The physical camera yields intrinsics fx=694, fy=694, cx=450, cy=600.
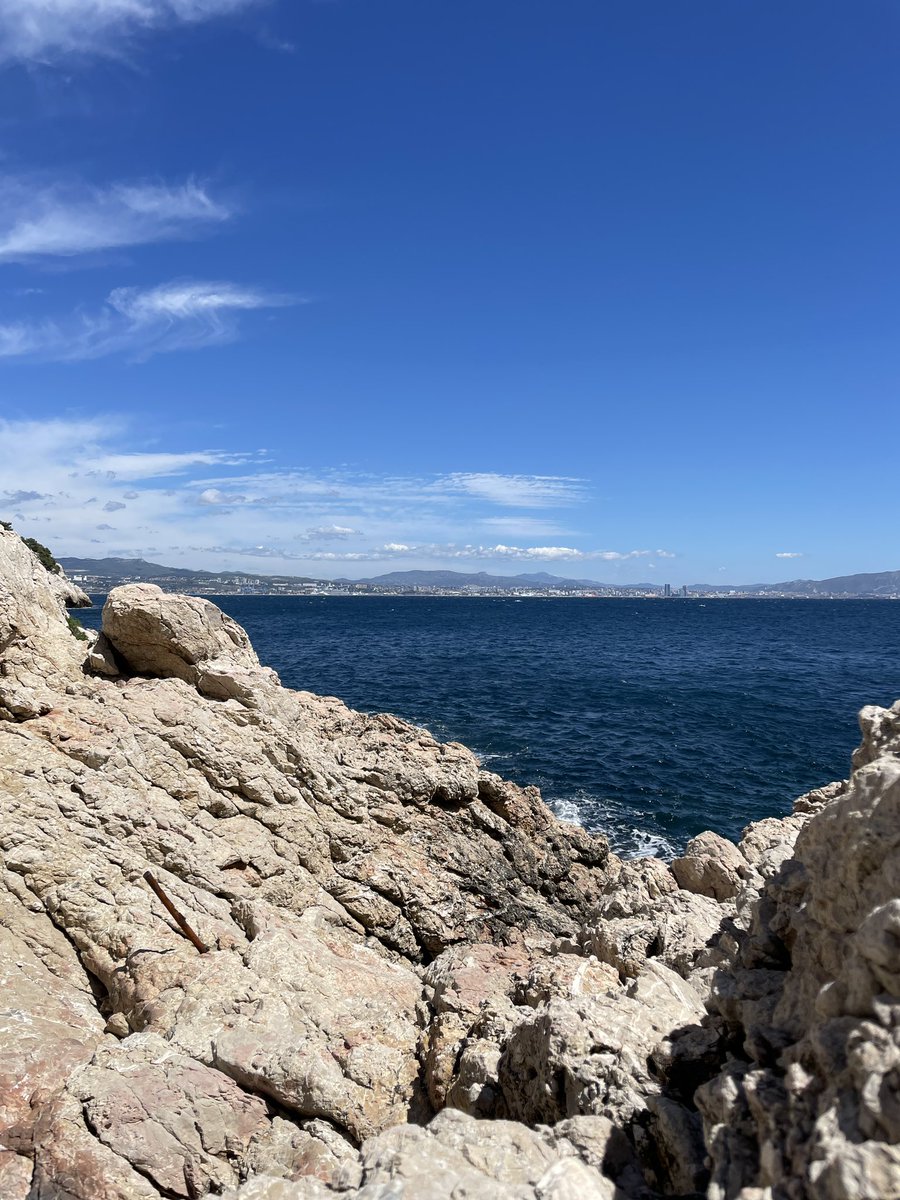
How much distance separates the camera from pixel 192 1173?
838cm

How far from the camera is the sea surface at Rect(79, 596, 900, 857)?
109ft

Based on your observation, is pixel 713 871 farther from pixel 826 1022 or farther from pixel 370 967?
pixel 826 1022

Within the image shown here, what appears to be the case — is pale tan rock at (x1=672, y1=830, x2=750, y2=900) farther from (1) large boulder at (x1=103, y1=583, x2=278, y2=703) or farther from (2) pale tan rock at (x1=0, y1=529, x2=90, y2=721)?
(2) pale tan rock at (x1=0, y1=529, x2=90, y2=721)

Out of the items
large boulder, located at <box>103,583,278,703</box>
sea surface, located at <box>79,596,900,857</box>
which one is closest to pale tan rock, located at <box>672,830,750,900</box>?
sea surface, located at <box>79,596,900,857</box>

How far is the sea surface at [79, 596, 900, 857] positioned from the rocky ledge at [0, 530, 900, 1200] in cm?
1266

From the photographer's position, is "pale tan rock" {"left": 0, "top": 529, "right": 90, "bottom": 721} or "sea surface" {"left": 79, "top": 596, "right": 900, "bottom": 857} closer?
"pale tan rock" {"left": 0, "top": 529, "right": 90, "bottom": 721}

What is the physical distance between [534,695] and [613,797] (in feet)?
77.2

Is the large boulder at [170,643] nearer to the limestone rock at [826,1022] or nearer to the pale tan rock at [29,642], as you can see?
the pale tan rock at [29,642]

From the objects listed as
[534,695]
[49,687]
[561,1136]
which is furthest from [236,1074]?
[534,695]

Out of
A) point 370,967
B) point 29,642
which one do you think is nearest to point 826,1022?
point 370,967

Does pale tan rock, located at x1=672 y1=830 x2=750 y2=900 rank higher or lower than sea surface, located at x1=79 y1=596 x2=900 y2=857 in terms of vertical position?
higher

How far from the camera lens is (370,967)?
45.1ft

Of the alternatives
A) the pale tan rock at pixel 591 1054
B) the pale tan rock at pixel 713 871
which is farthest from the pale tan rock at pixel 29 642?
the pale tan rock at pixel 713 871

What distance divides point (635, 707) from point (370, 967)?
1670 inches
